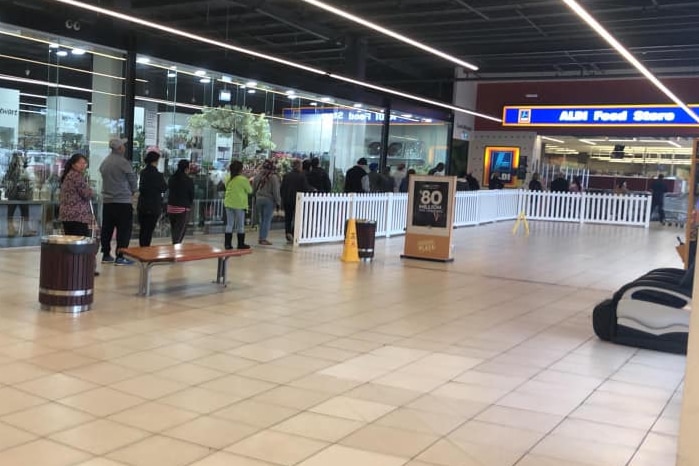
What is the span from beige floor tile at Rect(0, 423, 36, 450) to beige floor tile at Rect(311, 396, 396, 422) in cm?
152

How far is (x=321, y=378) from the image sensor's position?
16.0 feet

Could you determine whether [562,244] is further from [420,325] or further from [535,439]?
[535,439]

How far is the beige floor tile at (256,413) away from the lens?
4000 millimetres

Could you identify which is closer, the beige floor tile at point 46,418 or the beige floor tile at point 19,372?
the beige floor tile at point 46,418

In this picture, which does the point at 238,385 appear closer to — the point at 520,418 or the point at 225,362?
the point at 225,362

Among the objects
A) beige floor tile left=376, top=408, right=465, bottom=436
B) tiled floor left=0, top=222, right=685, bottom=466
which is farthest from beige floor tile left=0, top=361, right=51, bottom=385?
beige floor tile left=376, top=408, right=465, bottom=436

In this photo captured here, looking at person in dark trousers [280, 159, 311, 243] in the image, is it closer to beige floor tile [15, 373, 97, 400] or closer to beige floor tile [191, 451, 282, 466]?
beige floor tile [15, 373, 97, 400]

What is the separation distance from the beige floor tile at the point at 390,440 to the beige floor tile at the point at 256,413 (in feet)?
1.53

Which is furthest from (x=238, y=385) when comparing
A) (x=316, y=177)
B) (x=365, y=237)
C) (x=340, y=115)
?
(x=340, y=115)

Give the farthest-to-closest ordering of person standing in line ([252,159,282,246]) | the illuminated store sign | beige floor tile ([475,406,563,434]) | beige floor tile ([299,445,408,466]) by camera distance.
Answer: the illuminated store sign
person standing in line ([252,159,282,246])
beige floor tile ([475,406,563,434])
beige floor tile ([299,445,408,466])

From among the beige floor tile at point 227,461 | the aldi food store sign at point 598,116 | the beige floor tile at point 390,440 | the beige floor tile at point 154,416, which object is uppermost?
the aldi food store sign at point 598,116

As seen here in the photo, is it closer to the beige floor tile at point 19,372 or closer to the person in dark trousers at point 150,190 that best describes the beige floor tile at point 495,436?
the beige floor tile at point 19,372

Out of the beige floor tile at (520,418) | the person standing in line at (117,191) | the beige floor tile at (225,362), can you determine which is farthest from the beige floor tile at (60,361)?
the person standing in line at (117,191)

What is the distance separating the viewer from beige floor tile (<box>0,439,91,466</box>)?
3.31 metres
